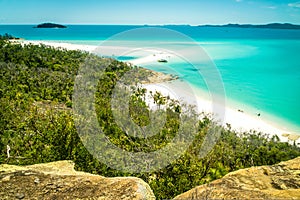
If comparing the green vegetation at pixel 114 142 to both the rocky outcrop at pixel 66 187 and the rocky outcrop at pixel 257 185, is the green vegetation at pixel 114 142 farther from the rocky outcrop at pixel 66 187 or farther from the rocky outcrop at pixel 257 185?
the rocky outcrop at pixel 66 187

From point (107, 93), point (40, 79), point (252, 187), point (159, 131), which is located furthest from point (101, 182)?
point (40, 79)

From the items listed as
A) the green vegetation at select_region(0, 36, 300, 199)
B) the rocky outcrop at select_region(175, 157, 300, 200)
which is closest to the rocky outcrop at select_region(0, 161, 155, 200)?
the rocky outcrop at select_region(175, 157, 300, 200)

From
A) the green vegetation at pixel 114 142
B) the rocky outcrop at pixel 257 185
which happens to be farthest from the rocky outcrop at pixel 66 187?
the green vegetation at pixel 114 142

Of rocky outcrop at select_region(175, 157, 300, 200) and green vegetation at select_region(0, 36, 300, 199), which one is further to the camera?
green vegetation at select_region(0, 36, 300, 199)

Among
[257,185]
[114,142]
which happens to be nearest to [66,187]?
[257,185]

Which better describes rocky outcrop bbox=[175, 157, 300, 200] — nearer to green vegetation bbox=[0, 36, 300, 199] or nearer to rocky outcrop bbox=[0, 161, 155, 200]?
rocky outcrop bbox=[0, 161, 155, 200]

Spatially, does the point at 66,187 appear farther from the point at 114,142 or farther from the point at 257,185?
the point at 114,142

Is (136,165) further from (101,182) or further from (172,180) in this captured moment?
(101,182)
